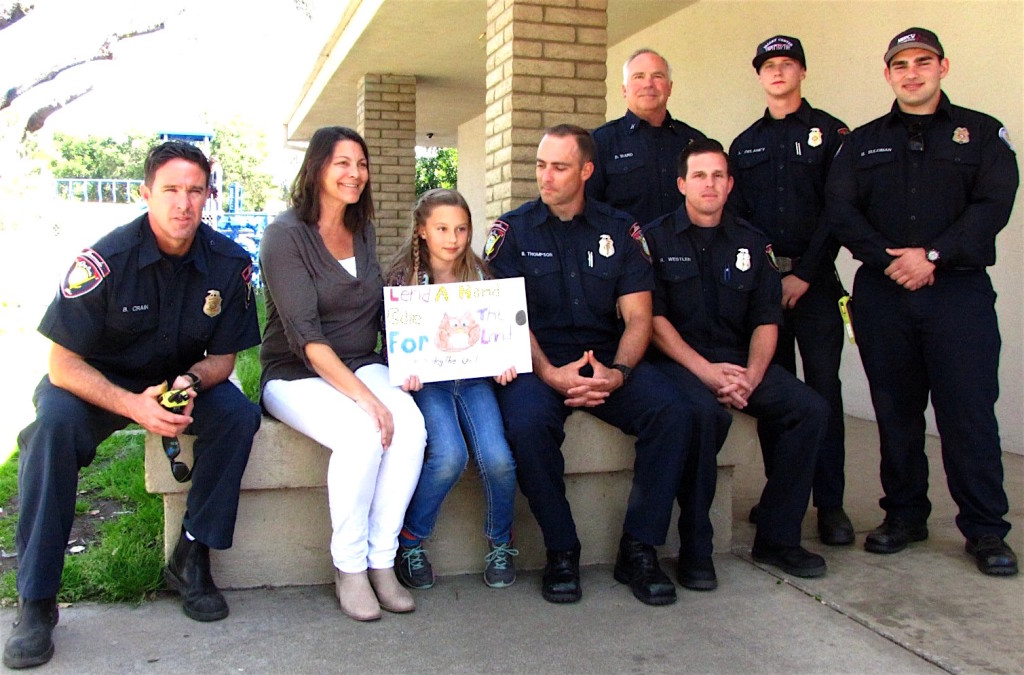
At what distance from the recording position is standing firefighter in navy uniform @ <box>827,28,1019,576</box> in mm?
3520

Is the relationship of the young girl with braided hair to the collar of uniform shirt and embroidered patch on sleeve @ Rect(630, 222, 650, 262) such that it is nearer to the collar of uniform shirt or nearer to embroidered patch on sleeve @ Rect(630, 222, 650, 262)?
embroidered patch on sleeve @ Rect(630, 222, 650, 262)

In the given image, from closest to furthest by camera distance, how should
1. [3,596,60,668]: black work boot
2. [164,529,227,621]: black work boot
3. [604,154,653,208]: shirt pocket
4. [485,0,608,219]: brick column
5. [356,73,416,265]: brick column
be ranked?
[3,596,60,668]: black work boot, [164,529,227,621]: black work boot, [604,154,653,208]: shirt pocket, [485,0,608,219]: brick column, [356,73,416,265]: brick column

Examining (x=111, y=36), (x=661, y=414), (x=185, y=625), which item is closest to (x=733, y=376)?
(x=661, y=414)

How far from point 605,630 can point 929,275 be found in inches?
74.7

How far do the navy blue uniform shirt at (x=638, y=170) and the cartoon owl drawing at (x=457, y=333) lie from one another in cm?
117

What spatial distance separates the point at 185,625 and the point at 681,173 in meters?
2.62

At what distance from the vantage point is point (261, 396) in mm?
3445

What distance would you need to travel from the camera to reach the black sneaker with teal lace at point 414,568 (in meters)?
3.30

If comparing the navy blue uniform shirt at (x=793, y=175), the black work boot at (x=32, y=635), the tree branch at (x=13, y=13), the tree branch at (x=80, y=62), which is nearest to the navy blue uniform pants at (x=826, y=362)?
the navy blue uniform shirt at (x=793, y=175)

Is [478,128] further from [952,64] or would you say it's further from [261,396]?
[261,396]

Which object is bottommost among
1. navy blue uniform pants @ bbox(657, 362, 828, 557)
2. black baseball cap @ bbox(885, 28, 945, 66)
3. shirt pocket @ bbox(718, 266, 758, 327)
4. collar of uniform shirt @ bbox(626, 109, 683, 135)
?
navy blue uniform pants @ bbox(657, 362, 828, 557)

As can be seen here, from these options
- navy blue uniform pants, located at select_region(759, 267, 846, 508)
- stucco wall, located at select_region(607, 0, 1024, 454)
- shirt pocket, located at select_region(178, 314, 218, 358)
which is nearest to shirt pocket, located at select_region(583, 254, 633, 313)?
navy blue uniform pants, located at select_region(759, 267, 846, 508)

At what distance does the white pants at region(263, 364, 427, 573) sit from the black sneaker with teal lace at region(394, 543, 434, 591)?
152 millimetres

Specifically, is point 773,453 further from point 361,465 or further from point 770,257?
point 361,465
